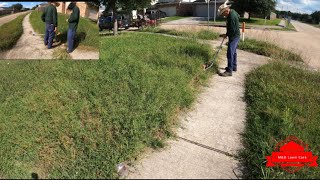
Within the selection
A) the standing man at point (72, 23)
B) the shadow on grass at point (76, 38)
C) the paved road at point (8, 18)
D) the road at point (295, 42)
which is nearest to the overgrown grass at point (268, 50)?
the road at point (295, 42)

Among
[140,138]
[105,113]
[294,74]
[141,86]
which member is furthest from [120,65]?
[294,74]

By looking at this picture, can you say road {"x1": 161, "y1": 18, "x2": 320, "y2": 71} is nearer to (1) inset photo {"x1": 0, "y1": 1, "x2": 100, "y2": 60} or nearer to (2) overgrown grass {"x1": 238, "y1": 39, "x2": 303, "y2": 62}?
(2) overgrown grass {"x1": 238, "y1": 39, "x2": 303, "y2": 62}

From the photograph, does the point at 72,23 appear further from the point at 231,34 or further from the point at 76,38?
the point at 231,34

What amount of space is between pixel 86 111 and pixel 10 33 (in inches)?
61.4

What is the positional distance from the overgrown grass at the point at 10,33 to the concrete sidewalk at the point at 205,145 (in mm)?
2453

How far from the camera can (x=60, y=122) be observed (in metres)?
4.55

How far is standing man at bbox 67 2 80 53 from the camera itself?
169 inches

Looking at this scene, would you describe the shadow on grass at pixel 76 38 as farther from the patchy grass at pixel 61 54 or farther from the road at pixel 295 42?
the road at pixel 295 42

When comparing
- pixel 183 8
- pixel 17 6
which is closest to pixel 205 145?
pixel 17 6

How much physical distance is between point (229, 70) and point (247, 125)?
294 cm

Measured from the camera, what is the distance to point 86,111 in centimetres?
482

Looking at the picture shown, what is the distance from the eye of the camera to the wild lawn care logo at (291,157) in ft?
12.2

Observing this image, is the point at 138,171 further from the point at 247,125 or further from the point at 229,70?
the point at 229,70

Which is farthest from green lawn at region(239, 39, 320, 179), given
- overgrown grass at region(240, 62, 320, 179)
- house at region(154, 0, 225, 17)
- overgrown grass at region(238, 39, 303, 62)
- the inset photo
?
house at region(154, 0, 225, 17)
